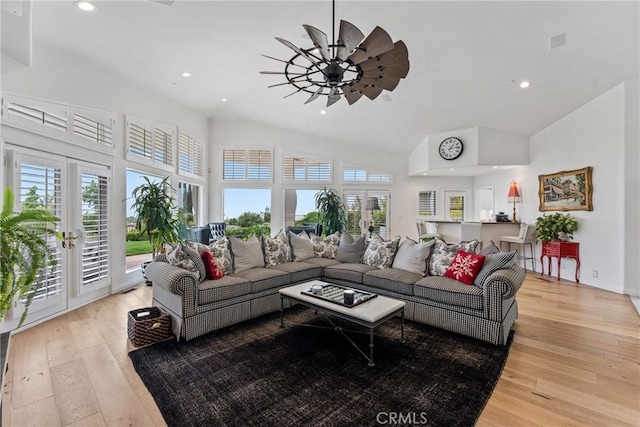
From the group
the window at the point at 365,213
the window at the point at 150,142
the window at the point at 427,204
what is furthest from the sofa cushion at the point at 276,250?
the window at the point at 427,204

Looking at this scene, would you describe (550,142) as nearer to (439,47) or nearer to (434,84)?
(434,84)

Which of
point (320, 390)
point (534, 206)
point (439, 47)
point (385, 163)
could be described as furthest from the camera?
point (385, 163)

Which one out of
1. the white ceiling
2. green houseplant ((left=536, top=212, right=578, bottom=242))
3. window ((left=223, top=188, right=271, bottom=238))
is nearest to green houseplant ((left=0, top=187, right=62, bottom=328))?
the white ceiling

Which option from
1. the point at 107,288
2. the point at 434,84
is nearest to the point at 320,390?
the point at 107,288

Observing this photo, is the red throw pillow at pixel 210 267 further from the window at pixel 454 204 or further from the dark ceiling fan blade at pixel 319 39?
the window at pixel 454 204

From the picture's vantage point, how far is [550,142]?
19.8 feet

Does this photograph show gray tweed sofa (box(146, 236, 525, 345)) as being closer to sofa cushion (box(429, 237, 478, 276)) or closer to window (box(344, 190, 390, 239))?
sofa cushion (box(429, 237, 478, 276))

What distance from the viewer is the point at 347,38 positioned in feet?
7.45

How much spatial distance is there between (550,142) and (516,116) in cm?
106

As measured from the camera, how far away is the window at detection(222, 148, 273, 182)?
304 inches

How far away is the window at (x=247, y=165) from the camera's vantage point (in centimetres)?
772

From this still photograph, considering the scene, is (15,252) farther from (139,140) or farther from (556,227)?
(556,227)

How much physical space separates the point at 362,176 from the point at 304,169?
1.66 meters

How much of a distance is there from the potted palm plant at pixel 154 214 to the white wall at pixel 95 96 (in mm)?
245
